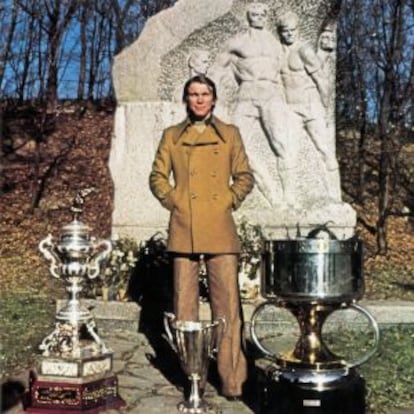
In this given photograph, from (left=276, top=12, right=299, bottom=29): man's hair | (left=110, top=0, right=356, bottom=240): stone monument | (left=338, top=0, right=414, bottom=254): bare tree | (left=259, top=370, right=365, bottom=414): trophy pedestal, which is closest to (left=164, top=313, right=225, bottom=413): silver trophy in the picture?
(left=259, top=370, right=365, bottom=414): trophy pedestal

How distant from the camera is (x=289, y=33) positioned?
857cm

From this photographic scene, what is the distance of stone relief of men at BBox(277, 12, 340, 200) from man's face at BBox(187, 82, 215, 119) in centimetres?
416

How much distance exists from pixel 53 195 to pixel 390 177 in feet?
22.8

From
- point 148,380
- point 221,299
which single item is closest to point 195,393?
point 221,299

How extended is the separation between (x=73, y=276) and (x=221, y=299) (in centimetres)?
91

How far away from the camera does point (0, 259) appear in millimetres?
12141

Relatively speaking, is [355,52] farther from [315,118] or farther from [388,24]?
[315,118]

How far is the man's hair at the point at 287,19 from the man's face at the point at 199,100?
13.9 feet

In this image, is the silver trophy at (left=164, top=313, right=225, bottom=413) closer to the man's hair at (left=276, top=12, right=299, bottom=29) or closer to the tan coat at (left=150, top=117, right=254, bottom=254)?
the tan coat at (left=150, top=117, right=254, bottom=254)

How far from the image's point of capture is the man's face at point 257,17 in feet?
27.8

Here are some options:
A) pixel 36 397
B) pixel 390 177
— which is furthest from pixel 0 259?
pixel 36 397

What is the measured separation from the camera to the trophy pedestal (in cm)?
411

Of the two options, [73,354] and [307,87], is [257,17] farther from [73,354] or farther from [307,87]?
[73,354]

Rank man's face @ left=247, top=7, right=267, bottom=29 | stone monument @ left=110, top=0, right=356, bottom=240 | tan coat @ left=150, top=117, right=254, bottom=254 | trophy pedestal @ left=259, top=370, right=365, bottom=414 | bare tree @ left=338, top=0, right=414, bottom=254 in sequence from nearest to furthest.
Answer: trophy pedestal @ left=259, top=370, right=365, bottom=414
tan coat @ left=150, top=117, right=254, bottom=254
stone monument @ left=110, top=0, right=356, bottom=240
man's face @ left=247, top=7, right=267, bottom=29
bare tree @ left=338, top=0, right=414, bottom=254
